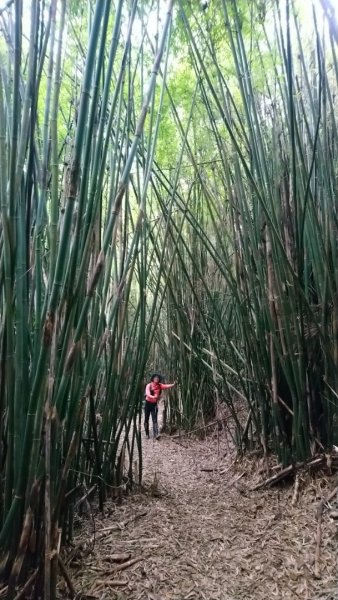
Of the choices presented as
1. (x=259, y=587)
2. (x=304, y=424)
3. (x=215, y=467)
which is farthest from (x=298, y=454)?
(x=215, y=467)

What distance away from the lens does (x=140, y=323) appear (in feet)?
6.68

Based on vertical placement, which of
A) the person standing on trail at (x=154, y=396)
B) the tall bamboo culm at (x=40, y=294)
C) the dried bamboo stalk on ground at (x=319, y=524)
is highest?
the tall bamboo culm at (x=40, y=294)

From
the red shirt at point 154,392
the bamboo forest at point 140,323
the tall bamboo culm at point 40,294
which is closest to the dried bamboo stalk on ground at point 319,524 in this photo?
the bamboo forest at point 140,323

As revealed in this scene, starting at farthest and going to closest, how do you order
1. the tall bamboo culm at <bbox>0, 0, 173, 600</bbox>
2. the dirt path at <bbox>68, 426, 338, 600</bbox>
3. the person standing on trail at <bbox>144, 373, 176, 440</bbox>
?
the person standing on trail at <bbox>144, 373, 176, 440</bbox> < the dirt path at <bbox>68, 426, 338, 600</bbox> < the tall bamboo culm at <bbox>0, 0, 173, 600</bbox>

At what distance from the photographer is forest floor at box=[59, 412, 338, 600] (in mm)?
1314

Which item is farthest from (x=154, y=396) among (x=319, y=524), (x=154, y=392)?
(x=319, y=524)

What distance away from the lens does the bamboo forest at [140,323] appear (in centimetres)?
105

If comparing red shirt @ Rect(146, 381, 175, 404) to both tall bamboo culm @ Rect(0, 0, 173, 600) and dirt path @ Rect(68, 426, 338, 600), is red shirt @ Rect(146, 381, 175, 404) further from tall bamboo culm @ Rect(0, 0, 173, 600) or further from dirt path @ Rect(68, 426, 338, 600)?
tall bamboo culm @ Rect(0, 0, 173, 600)

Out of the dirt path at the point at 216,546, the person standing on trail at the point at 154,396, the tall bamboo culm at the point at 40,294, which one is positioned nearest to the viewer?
the tall bamboo culm at the point at 40,294

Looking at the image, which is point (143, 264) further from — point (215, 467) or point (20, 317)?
point (215, 467)

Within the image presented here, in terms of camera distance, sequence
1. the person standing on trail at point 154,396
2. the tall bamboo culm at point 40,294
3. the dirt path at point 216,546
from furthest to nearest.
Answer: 1. the person standing on trail at point 154,396
2. the dirt path at point 216,546
3. the tall bamboo culm at point 40,294

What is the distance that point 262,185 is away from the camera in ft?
6.47

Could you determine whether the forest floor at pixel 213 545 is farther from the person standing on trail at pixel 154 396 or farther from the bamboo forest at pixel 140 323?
the person standing on trail at pixel 154 396

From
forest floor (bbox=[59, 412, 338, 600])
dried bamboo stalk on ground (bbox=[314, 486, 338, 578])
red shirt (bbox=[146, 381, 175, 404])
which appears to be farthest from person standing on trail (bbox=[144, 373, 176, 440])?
dried bamboo stalk on ground (bbox=[314, 486, 338, 578])
